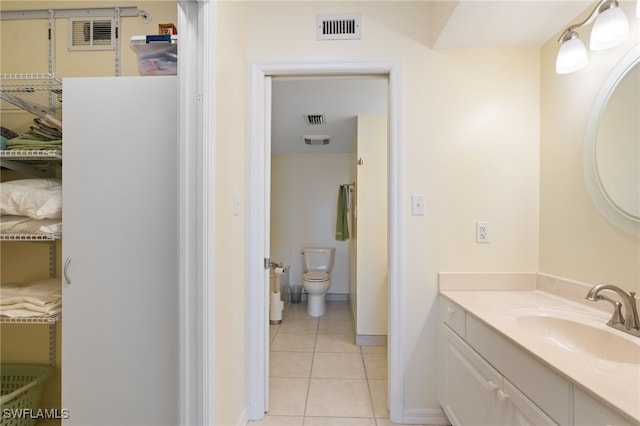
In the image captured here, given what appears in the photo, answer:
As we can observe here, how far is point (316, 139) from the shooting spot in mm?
3877

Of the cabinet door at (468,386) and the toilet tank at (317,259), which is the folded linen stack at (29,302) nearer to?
the cabinet door at (468,386)

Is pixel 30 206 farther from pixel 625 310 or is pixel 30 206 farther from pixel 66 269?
pixel 625 310

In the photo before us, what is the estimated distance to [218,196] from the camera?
1.32 meters

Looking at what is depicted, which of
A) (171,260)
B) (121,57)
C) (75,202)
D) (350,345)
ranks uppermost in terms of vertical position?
(121,57)

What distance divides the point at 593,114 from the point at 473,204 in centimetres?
67

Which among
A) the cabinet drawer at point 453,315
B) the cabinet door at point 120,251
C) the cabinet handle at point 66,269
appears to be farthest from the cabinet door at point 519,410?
the cabinet handle at point 66,269

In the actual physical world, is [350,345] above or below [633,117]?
below

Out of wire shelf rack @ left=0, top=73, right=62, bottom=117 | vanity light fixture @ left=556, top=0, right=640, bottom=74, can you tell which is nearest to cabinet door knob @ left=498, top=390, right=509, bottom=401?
vanity light fixture @ left=556, top=0, right=640, bottom=74

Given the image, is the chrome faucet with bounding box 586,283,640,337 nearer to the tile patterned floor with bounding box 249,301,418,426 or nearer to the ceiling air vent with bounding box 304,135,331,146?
the tile patterned floor with bounding box 249,301,418,426

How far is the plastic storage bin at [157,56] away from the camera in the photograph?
4.33 ft

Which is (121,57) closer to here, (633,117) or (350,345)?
(633,117)

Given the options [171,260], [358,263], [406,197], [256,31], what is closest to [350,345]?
[358,263]

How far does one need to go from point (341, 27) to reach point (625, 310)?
6.26 feet

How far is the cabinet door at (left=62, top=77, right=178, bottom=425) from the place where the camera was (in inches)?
50.3
